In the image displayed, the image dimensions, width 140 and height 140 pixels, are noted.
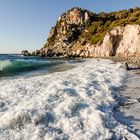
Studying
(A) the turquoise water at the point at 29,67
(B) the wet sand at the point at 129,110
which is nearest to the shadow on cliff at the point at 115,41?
(A) the turquoise water at the point at 29,67

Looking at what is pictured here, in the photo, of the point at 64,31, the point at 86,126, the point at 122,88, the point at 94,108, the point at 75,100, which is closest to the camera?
the point at 86,126

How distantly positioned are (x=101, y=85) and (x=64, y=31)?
5049 inches

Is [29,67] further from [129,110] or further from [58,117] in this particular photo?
[58,117]

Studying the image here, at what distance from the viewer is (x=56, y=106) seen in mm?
9133

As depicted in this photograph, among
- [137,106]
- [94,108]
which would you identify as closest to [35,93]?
[94,108]

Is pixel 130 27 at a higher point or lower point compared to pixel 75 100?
higher

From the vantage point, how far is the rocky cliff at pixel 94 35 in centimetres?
6975

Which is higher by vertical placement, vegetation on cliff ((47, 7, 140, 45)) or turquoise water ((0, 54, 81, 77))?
vegetation on cliff ((47, 7, 140, 45))

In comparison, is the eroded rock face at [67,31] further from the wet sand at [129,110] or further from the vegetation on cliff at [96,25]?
the wet sand at [129,110]

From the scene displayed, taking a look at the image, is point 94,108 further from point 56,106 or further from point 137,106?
point 137,106

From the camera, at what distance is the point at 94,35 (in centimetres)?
10456

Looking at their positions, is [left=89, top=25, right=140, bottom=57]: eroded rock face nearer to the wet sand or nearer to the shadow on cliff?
the shadow on cliff

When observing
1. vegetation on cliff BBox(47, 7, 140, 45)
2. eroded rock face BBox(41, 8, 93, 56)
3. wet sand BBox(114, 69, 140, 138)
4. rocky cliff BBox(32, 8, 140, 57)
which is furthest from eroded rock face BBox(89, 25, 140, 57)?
wet sand BBox(114, 69, 140, 138)

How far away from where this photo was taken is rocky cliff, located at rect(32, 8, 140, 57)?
2746 inches
